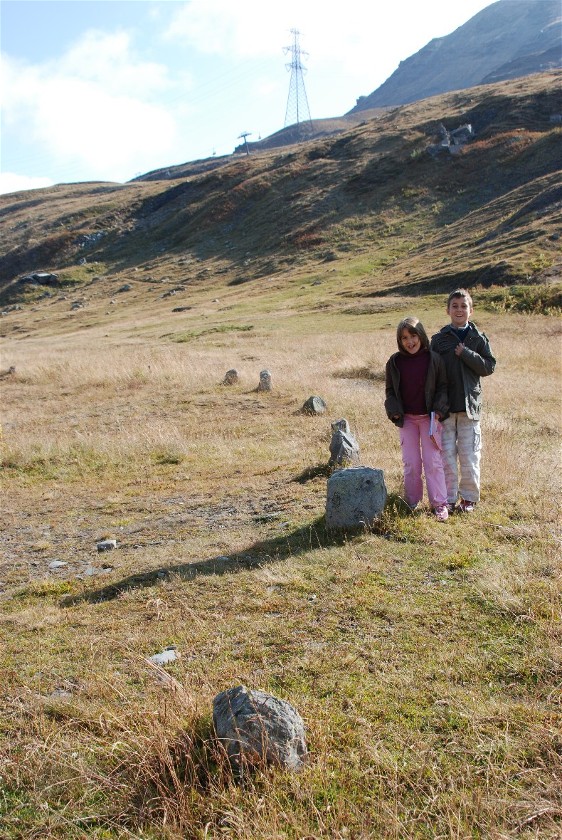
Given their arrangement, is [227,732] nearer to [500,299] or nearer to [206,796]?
[206,796]

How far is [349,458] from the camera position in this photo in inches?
380

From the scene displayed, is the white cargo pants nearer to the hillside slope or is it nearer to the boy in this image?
the boy

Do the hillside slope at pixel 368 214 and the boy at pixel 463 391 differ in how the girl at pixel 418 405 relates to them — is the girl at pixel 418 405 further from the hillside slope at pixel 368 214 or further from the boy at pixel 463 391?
the hillside slope at pixel 368 214

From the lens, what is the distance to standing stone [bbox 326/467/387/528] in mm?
7062

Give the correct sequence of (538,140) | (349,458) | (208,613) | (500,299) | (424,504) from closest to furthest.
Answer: (208,613) → (424,504) → (349,458) → (500,299) → (538,140)

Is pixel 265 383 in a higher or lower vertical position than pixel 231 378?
lower

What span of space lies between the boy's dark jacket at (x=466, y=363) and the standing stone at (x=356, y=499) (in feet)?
4.48

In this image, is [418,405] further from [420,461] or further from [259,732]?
[259,732]

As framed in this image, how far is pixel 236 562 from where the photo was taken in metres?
6.65

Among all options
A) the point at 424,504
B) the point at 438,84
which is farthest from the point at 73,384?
the point at 438,84

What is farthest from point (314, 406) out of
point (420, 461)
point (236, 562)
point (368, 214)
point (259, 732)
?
point (368, 214)

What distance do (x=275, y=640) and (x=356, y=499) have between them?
2.46 m

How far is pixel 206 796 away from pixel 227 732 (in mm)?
324

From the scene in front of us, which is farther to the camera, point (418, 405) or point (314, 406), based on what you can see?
point (314, 406)
